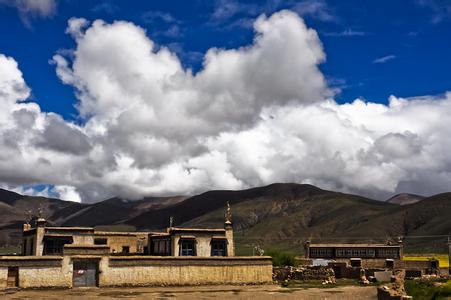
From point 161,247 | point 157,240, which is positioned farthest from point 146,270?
point 157,240

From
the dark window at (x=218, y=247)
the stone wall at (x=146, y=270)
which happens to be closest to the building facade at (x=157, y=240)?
the dark window at (x=218, y=247)

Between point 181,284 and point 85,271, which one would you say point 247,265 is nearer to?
point 181,284

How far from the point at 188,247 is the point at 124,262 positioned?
42.2ft

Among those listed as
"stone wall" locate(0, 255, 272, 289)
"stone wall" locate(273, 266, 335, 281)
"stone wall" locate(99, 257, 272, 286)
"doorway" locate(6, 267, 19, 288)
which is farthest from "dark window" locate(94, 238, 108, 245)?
"stone wall" locate(273, 266, 335, 281)

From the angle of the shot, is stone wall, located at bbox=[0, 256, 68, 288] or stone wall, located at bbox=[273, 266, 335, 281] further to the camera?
stone wall, located at bbox=[273, 266, 335, 281]

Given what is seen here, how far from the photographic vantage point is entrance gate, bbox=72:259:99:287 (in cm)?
6059

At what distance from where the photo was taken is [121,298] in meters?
52.1

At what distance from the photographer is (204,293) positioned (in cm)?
5831

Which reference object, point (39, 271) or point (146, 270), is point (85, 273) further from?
point (146, 270)

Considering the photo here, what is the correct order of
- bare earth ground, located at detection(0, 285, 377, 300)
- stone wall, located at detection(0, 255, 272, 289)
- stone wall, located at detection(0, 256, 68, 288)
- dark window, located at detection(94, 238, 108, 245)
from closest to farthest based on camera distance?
bare earth ground, located at detection(0, 285, 377, 300) → stone wall, located at detection(0, 256, 68, 288) → stone wall, located at detection(0, 255, 272, 289) → dark window, located at detection(94, 238, 108, 245)

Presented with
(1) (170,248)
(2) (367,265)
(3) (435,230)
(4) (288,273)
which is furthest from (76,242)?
(3) (435,230)

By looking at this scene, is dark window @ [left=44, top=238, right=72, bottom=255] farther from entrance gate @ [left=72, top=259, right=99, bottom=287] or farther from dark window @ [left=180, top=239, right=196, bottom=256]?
dark window @ [left=180, top=239, right=196, bottom=256]

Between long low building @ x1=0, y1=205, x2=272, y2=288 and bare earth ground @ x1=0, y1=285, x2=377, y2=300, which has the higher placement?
long low building @ x1=0, y1=205, x2=272, y2=288

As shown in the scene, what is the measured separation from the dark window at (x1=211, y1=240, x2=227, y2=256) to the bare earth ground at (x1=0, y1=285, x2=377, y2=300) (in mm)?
10442
